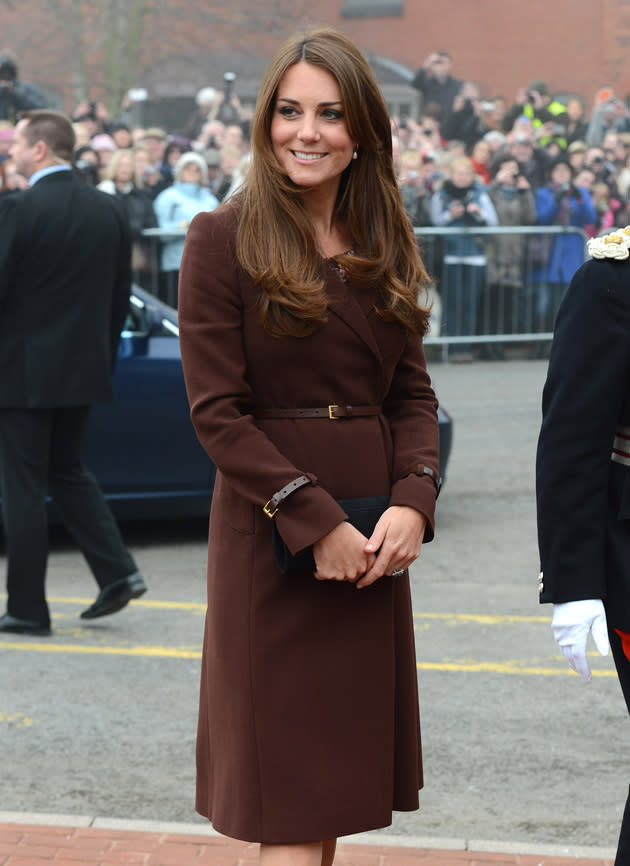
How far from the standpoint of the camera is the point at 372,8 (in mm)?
43906

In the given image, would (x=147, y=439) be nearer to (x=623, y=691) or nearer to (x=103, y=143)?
(x=623, y=691)

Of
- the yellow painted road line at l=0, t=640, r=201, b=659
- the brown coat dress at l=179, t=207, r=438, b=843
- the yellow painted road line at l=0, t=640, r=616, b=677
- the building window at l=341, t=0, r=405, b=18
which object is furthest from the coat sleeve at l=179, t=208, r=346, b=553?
the building window at l=341, t=0, r=405, b=18

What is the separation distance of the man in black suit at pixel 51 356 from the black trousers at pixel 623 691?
3.50 m

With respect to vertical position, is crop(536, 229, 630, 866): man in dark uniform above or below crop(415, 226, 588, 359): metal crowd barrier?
above

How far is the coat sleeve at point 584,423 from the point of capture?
9.00 ft

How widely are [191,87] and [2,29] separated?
5195mm

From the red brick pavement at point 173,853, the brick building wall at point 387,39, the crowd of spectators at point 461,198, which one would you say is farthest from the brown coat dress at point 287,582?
the brick building wall at point 387,39

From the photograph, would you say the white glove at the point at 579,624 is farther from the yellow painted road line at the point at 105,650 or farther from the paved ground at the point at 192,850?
the yellow painted road line at the point at 105,650

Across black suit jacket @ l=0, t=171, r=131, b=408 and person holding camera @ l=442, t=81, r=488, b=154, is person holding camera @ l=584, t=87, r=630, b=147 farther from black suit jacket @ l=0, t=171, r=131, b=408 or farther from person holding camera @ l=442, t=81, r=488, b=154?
black suit jacket @ l=0, t=171, r=131, b=408

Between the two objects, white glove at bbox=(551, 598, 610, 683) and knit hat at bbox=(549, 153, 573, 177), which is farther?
knit hat at bbox=(549, 153, 573, 177)

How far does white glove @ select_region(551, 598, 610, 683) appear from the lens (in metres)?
2.77

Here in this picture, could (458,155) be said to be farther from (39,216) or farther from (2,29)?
(2,29)

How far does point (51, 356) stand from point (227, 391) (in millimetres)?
3316

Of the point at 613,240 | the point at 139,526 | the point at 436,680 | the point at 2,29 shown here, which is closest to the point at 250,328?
the point at 613,240
